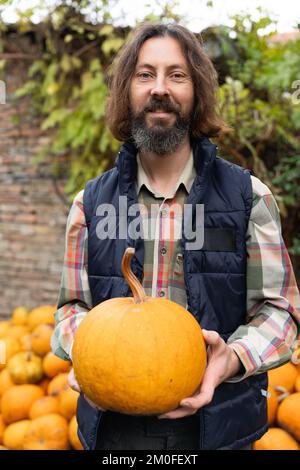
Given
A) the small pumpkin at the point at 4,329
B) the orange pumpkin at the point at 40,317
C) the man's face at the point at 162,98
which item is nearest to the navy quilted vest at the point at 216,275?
the man's face at the point at 162,98

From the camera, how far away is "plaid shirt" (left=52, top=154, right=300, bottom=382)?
137 cm

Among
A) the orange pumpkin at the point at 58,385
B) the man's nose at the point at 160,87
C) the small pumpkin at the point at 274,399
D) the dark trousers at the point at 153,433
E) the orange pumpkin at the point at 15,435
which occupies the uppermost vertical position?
the man's nose at the point at 160,87

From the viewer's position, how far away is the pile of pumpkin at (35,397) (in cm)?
243

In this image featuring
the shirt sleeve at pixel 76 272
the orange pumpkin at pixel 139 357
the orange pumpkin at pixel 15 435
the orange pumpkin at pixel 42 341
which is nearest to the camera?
the orange pumpkin at pixel 139 357

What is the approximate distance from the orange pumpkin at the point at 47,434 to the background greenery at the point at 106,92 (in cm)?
191

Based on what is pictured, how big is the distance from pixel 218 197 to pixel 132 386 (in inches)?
25.3

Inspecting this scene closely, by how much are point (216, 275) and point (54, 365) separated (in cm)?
166

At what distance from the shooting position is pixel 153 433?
143 centimetres

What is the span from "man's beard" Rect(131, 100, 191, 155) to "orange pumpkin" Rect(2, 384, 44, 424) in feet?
5.78

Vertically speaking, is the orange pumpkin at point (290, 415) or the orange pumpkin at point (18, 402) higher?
the orange pumpkin at point (290, 415)

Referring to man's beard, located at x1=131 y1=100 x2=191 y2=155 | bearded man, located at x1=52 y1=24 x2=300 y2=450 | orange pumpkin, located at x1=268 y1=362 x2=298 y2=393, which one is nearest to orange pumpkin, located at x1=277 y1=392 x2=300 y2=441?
orange pumpkin, located at x1=268 y1=362 x2=298 y2=393

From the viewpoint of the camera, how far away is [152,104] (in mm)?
1516

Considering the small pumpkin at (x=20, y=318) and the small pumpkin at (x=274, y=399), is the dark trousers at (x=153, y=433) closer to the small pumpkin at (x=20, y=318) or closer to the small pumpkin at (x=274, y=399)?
the small pumpkin at (x=274, y=399)

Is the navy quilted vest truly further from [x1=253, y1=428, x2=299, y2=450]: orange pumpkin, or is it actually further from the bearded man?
[x1=253, y1=428, x2=299, y2=450]: orange pumpkin
